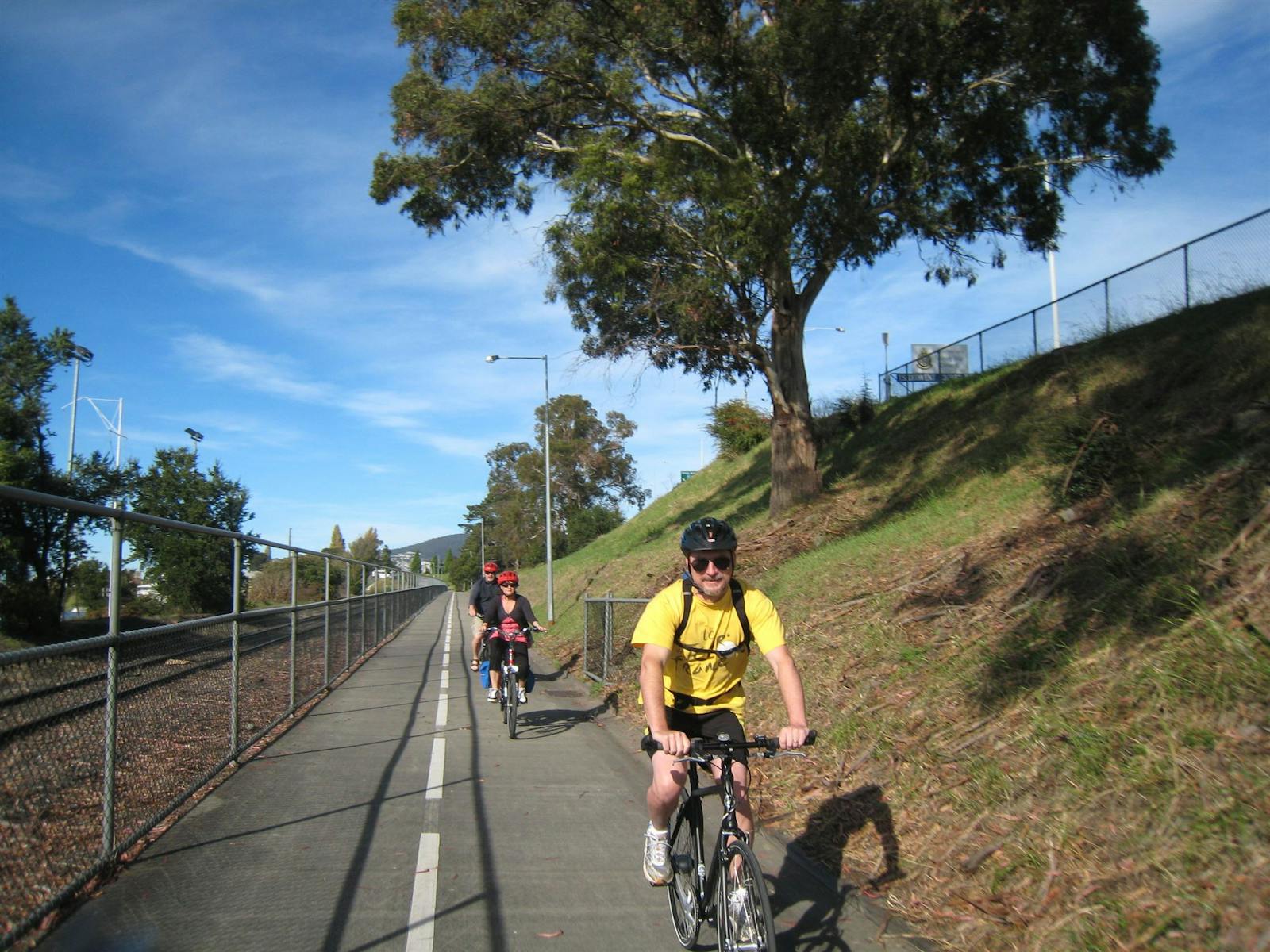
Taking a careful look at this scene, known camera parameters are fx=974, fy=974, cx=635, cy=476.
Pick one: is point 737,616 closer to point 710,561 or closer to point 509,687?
point 710,561

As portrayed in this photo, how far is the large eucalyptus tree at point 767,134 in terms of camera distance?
1413 centimetres

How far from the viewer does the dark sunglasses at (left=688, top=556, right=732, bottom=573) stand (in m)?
4.21

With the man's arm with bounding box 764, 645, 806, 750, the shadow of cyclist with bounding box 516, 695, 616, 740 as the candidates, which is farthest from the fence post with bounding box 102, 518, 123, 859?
the shadow of cyclist with bounding box 516, 695, 616, 740

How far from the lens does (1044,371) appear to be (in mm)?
16750

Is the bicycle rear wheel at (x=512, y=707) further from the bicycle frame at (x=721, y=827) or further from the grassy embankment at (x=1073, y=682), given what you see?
the bicycle frame at (x=721, y=827)

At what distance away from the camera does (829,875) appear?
5.52 m

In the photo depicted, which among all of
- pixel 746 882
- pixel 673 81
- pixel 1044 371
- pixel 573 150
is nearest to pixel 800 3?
pixel 673 81

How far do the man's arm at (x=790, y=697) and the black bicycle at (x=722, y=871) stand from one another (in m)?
0.04

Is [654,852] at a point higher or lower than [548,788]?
higher

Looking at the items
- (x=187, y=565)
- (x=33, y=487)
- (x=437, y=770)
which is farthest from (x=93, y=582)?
(x=33, y=487)

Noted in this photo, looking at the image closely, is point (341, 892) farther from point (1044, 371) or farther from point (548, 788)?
point (1044, 371)

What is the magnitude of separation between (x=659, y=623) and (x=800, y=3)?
40.3ft

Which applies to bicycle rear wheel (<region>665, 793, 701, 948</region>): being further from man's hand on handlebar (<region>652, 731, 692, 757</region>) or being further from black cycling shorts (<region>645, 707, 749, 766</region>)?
man's hand on handlebar (<region>652, 731, 692, 757</region>)

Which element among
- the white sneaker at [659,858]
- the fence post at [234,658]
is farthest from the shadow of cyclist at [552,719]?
the white sneaker at [659,858]
